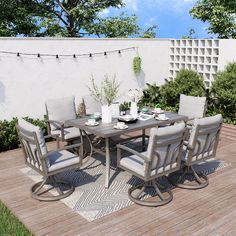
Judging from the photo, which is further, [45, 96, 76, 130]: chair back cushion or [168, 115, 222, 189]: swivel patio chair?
[45, 96, 76, 130]: chair back cushion

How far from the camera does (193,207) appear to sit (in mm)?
4215

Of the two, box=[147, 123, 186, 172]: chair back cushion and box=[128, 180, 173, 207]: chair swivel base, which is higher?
box=[147, 123, 186, 172]: chair back cushion

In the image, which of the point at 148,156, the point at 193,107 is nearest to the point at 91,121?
the point at 148,156

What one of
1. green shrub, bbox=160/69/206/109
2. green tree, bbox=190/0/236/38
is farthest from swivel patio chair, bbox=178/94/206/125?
green tree, bbox=190/0/236/38

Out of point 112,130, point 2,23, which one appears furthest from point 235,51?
point 2,23

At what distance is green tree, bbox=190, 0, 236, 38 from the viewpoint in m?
14.0

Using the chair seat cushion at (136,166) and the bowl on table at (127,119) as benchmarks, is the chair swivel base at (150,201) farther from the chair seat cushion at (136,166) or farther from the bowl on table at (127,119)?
the bowl on table at (127,119)

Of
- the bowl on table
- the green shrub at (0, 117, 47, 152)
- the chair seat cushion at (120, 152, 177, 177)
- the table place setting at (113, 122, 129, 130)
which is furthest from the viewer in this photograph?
the green shrub at (0, 117, 47, 152)

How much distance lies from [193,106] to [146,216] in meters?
3.16

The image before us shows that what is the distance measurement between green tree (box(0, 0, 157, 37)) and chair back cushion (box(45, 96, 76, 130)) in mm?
8779

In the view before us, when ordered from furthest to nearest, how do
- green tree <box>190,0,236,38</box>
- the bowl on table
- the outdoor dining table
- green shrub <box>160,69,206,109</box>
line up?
green tree <box>190,0,236,38</box> → green shrub <box>160,69,206,109</box> → the bowl on table → the outdoor dining table

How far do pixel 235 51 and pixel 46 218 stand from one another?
253 inches

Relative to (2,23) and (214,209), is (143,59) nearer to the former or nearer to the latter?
(214,209)

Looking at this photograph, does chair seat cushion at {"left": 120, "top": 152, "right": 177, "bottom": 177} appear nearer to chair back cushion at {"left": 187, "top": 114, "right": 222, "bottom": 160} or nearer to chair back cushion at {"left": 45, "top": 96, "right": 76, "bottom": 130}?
chair back cushion at {"left": 187, "top": 114, "right": 222, "bottom": 160}
